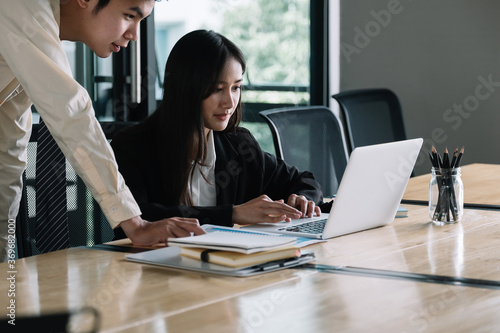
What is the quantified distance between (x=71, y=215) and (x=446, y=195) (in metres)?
1.01

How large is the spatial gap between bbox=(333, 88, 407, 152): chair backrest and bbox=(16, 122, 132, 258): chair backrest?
4.30ft

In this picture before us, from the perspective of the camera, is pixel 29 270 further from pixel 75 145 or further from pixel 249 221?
pixel 249 221

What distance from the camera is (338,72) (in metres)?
5.06

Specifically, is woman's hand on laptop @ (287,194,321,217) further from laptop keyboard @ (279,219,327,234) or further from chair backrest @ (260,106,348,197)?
chair backrest @ (260,106,348,197)

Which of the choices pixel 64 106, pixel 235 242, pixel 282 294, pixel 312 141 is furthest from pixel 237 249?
pixel 312 141

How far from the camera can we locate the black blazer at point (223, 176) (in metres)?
2.03

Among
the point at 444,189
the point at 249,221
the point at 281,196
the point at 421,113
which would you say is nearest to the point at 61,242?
the point at 249,221

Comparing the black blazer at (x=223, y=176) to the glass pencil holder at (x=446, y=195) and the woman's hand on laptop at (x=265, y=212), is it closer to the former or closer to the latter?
the woman's hand on laptop at (x=265, y=212)

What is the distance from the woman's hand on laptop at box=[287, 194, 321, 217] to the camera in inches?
81.7

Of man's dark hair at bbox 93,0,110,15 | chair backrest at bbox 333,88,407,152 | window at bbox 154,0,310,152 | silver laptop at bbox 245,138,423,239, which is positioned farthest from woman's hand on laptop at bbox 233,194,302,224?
window at bbox 154,0,310,152

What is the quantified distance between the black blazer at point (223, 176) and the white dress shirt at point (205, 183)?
0.02m

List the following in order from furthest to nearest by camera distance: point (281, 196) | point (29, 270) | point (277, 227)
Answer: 1. point (281, 196)
2. point (277, 227)
3. point (29, 270)

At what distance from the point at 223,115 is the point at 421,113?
2704 mm

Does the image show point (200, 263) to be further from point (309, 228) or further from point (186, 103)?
point (186, 103)
